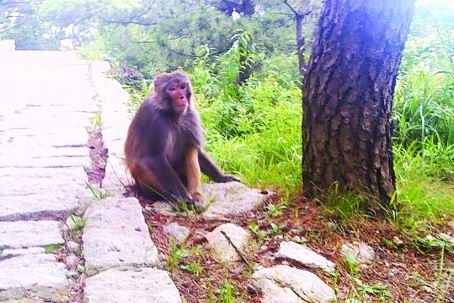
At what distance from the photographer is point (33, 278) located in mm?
2520

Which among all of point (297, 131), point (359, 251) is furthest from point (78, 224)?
point (297, 131)

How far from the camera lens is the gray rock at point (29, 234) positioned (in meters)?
2.89

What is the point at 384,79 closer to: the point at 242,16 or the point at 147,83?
the point at 147,83

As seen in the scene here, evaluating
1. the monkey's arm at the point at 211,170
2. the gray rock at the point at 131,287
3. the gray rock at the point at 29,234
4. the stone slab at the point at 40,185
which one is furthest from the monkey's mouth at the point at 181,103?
the gray rock at the point at 131,287

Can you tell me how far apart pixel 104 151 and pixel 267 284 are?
96.9 inches

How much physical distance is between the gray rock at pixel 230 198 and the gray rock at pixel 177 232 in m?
0.22

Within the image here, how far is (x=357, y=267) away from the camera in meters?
2.85

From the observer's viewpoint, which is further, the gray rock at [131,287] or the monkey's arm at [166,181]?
the monkey's arm at [166,181]

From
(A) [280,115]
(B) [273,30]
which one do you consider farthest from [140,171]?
(B) [273,30]

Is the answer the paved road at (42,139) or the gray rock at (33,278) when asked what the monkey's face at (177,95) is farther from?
the gray rock at (33,278)

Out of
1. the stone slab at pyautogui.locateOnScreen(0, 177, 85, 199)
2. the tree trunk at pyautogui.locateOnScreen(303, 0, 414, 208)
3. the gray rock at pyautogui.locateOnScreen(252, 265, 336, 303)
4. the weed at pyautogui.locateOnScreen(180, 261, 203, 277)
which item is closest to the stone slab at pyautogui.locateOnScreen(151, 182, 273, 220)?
the tree trunk at pyautogui.locateOnScreen(303, 0, 414, 208)

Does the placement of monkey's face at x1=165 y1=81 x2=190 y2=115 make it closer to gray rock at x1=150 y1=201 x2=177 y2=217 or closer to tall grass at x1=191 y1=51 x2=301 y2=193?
gray rock at x1=150 y1=201 x2=177 y2=217

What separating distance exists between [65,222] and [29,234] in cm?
23

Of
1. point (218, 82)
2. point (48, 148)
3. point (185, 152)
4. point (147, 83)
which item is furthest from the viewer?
point (147, 83)
